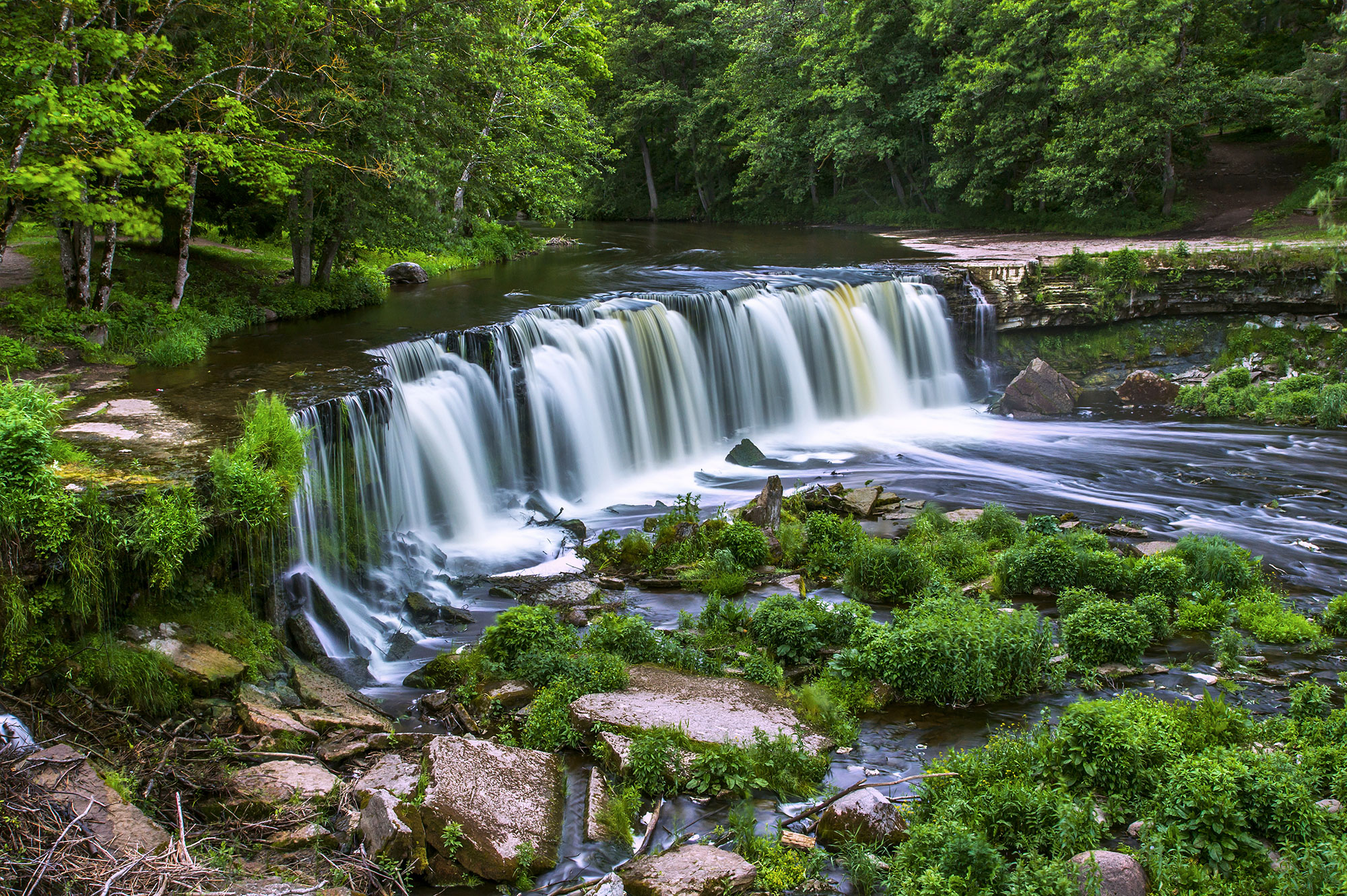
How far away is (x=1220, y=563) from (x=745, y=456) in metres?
7.94

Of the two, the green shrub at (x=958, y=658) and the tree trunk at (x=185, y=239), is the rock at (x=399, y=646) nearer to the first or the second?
the green shrub at (x=958, y=658)

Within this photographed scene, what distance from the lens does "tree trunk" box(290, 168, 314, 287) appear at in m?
16.2

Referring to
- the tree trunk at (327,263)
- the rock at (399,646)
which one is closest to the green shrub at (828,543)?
the rock at (399,646)

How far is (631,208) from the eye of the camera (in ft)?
151

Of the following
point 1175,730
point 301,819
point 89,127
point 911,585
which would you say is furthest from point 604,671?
point 89,127

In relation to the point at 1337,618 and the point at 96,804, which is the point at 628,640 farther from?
the point at 1337,618

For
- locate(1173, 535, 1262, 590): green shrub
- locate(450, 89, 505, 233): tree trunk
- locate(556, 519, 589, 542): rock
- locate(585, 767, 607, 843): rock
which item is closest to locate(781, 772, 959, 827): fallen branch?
locate(585, 767, 607, 843): rock

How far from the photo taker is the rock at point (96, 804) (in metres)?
5.18

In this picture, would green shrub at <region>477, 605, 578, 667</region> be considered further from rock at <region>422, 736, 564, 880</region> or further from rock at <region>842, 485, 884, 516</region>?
rock at <region>842, 485, 884, 516</region>

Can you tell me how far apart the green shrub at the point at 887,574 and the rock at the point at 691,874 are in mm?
4791

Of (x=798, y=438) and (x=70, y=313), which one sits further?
(x=798, y=438)

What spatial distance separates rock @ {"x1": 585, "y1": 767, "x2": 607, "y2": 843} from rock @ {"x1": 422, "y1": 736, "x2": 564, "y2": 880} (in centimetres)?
20

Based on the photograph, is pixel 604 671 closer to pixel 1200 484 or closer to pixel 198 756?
pixel 198 756

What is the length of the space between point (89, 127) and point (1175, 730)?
1234cm
